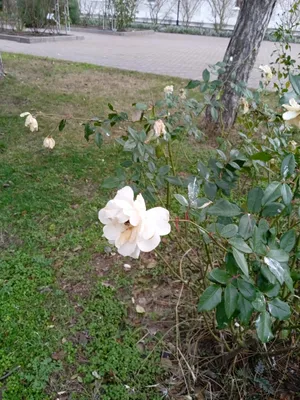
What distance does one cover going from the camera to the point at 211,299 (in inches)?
34.7

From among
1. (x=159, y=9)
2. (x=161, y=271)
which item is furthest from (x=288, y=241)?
(x=159, y=9)

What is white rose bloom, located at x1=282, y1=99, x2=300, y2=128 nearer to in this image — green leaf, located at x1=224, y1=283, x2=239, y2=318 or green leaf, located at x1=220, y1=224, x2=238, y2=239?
green leaf, located at x1=220, y1=224, x2=238, y2=239

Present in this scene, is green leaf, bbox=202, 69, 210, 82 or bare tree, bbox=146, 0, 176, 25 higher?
bare tree, bbox=146, 0, 176, 25

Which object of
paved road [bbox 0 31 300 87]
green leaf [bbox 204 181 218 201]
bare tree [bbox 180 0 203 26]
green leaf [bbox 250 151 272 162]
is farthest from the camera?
bare tree [bbox 180 0 203 26]

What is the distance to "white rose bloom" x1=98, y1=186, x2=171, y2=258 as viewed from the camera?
2.72 feet

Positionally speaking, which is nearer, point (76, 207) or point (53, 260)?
point (53, 260)

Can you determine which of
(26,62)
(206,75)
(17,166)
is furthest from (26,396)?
(26,62)

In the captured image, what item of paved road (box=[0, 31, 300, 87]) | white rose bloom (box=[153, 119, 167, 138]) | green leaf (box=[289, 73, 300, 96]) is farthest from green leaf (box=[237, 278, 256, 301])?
paved road (box=[0, 31, 300, 87])

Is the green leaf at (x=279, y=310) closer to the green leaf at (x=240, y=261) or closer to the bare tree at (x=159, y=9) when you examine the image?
the green leaf at (x=240, y=261)

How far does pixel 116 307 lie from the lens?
6.72ft

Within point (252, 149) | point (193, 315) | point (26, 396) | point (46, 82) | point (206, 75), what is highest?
point (206, 75)

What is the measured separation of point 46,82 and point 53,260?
4515 millimetres

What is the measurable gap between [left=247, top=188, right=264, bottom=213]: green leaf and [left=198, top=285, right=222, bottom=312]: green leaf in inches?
9.7

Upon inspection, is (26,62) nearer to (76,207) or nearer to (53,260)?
(76,207)
